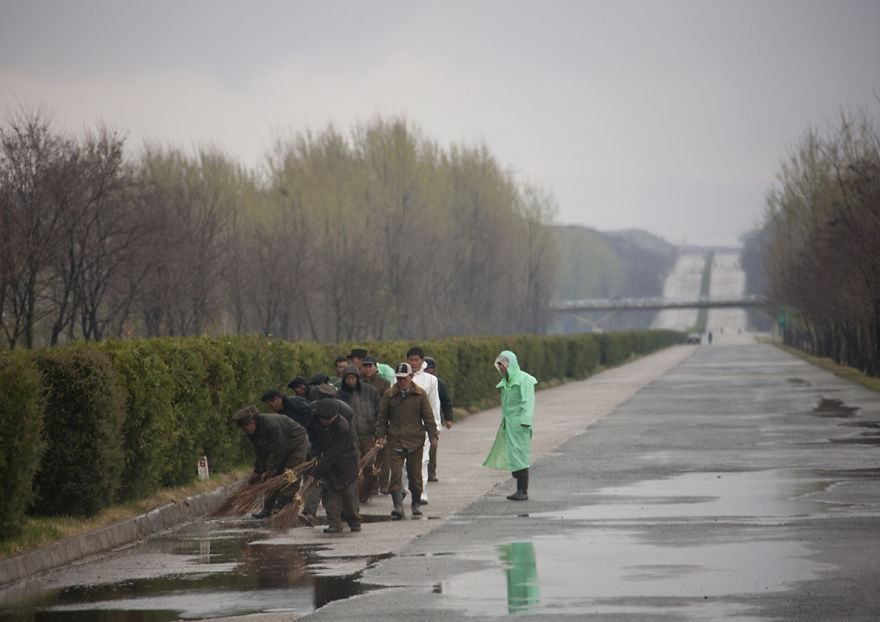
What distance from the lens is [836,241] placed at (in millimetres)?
45531

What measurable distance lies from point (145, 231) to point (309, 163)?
105ft

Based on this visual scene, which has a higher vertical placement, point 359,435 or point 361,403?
point 361,403

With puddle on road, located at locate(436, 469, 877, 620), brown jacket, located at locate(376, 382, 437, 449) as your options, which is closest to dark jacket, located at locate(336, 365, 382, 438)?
brown jacket, located at locate(376, 382, 437, 449)

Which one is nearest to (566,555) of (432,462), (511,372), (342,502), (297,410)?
(342,502)

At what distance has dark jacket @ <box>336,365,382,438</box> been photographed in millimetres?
15570

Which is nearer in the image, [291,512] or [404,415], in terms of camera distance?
[291,512]

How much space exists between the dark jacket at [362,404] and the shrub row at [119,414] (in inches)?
85.2

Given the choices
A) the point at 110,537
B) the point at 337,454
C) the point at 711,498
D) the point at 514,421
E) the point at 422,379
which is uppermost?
the point at 422,379

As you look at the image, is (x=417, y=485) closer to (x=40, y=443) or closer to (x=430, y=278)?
(x=40, y=443)

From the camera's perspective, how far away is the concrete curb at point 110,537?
36.4ft

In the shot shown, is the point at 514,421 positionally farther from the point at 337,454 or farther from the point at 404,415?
the point at 337,454

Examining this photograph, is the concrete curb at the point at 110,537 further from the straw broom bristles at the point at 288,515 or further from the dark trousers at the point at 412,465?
the dark trousers at the point at 412,465

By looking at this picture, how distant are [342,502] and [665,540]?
3556mm

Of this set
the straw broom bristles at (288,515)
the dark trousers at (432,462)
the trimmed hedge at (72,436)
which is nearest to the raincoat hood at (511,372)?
the dark trousers at (432,462)
